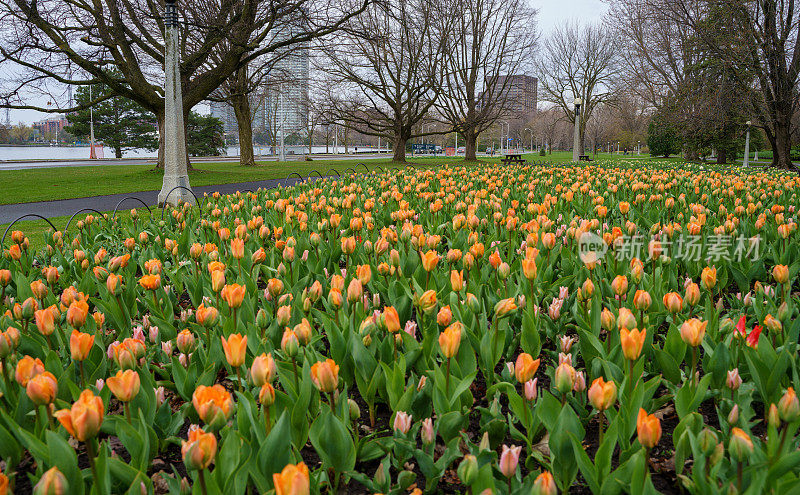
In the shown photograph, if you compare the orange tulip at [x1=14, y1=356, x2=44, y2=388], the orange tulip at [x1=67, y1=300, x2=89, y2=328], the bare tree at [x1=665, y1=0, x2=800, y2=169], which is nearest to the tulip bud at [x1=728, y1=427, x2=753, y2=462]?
the orange tulip at [x1=14, y1=356, x2=44, y2=388]

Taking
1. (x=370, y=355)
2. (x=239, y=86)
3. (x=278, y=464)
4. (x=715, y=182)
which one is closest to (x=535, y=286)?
(x=370, y=355)

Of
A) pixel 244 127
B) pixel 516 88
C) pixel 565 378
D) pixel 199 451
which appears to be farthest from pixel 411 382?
pixel 516 88

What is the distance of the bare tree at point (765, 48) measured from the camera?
18.8m

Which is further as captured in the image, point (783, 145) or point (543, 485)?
point (783, 145)

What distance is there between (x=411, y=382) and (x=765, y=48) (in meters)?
22.4

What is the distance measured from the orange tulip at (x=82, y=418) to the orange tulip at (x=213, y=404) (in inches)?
8.2

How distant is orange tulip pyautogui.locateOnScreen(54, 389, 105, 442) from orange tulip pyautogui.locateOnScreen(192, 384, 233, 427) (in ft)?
0.69

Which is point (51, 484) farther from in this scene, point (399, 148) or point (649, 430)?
point (399, 148)

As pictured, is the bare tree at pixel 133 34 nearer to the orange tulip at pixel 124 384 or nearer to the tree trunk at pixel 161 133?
the tree trunk at pixel 161 133

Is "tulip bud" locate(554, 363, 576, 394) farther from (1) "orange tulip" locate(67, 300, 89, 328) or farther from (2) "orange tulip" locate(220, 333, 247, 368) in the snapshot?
(1) "orange tulip" locate(67, 300, 89, 328)

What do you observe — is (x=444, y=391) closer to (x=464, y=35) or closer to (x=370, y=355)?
(x=370, y=355)

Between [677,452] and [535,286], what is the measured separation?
1441 mm

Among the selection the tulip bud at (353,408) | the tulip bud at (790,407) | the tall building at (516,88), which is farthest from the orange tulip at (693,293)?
the tall building at (516,88)

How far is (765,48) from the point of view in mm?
18953
